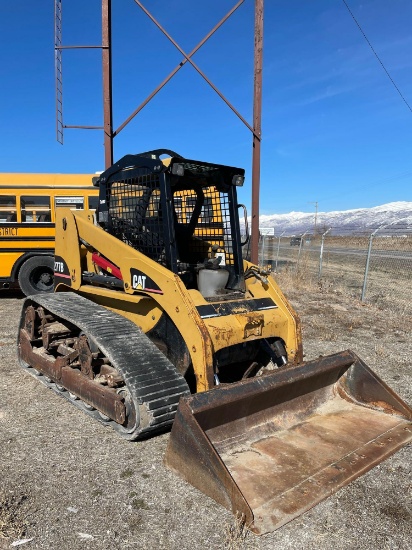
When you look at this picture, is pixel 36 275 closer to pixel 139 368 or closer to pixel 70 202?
pixel 70 202

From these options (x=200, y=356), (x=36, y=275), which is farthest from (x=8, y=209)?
(x=200, y=356)

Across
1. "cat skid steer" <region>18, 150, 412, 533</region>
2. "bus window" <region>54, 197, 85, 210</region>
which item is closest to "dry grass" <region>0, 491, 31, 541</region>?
"cat skid steer" <region>18, 150, 412, 533</region>

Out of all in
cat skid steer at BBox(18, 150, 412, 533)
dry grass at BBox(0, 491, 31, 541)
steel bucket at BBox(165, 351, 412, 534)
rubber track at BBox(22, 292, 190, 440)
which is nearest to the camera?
dry grass at BBox(0, 491, 31, 541)

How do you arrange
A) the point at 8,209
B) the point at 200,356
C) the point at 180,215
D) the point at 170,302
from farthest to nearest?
the point at 8,209 → the point at 180,215 → the point at 170,302 → the point at 200,356

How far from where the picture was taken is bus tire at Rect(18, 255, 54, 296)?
33.4 feet

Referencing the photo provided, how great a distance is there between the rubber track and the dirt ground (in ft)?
0.85

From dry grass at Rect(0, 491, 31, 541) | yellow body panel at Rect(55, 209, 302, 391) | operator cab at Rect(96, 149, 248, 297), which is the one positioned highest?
operator cab at Rect(96, 149, 248, 297)

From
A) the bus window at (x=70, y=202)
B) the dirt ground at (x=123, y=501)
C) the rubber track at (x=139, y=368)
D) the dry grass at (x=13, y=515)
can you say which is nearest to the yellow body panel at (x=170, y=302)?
the rubber track at (x=139, y=368)

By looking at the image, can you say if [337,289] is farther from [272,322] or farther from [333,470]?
[333,470]

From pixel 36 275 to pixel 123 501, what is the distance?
833 cm

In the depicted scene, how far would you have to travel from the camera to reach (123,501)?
2916 mm

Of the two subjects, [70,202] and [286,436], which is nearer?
[286,436]

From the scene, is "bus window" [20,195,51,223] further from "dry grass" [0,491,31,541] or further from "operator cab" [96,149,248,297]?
"dry grass" [0,491,31,541]

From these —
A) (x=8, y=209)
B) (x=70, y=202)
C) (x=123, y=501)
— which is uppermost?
(x=70, y=202)
